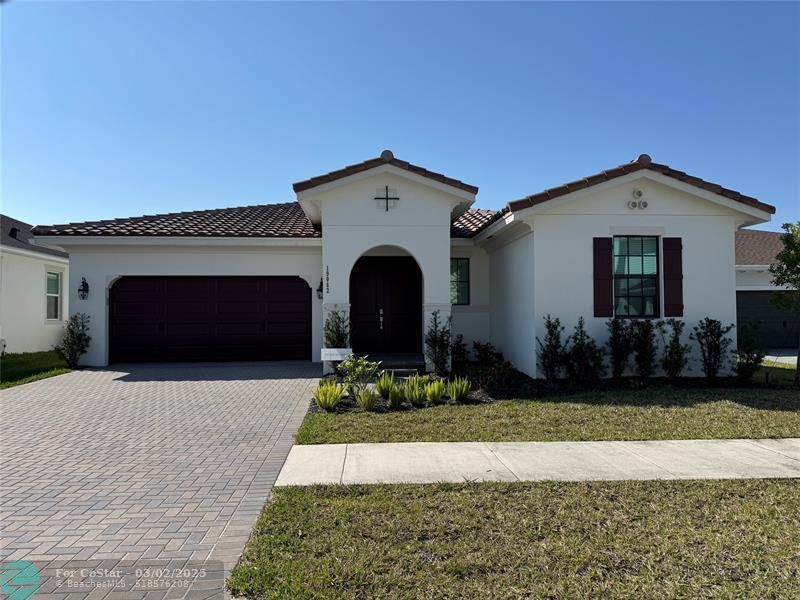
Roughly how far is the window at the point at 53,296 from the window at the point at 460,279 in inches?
534

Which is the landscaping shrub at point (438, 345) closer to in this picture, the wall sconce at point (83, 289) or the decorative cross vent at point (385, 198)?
the decorative cross vent at point (385, 198)

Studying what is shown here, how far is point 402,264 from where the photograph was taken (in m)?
14.1

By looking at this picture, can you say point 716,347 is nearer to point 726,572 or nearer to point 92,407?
point 726,572

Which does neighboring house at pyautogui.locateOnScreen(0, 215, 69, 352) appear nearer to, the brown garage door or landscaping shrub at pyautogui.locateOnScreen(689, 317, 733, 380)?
the brown garage door

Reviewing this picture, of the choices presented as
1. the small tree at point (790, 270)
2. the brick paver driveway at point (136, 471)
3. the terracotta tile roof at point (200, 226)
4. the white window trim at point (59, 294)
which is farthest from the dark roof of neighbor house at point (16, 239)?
the small tree at point (790, 270)

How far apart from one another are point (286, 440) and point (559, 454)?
3347 mm

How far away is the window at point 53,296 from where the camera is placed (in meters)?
17.3

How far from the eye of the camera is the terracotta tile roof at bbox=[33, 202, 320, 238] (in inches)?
511

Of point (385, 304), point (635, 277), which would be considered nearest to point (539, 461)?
point (635, 277)

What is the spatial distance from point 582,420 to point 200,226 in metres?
10.9

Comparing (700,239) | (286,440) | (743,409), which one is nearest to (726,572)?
(286,440)

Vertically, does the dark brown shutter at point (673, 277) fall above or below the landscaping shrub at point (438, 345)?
above

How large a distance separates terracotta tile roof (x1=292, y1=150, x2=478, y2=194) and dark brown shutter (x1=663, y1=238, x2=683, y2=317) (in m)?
4.24

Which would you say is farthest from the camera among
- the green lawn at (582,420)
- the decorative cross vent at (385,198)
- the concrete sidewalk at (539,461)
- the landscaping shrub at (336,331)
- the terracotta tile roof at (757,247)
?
the terracotta tile roof at (757,247)
